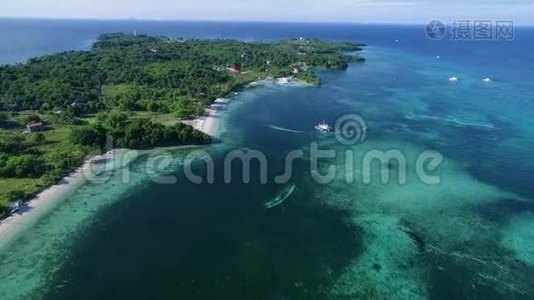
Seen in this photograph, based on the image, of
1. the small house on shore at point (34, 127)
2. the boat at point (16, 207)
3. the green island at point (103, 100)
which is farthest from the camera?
the small house on shore at point (34, 127)

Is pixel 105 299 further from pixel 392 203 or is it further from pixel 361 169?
pixel 361 169

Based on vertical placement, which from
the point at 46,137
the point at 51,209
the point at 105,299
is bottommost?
the point at 105,299

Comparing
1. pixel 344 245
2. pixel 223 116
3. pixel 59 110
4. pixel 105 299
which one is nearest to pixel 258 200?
pixel 344 245

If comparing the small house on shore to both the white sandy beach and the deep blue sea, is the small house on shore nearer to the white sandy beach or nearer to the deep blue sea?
the white sandy beach

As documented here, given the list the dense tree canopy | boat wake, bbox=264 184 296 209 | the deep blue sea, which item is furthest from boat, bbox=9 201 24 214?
the dense tree canopy

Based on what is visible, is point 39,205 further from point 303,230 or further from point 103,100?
point 103,100

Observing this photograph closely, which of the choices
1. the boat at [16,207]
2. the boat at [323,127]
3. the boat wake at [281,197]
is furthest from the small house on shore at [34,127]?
the boat at [323,127]

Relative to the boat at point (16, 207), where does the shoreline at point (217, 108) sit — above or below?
above

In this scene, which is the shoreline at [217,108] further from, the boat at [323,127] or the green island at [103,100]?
the boat at [323,127]
